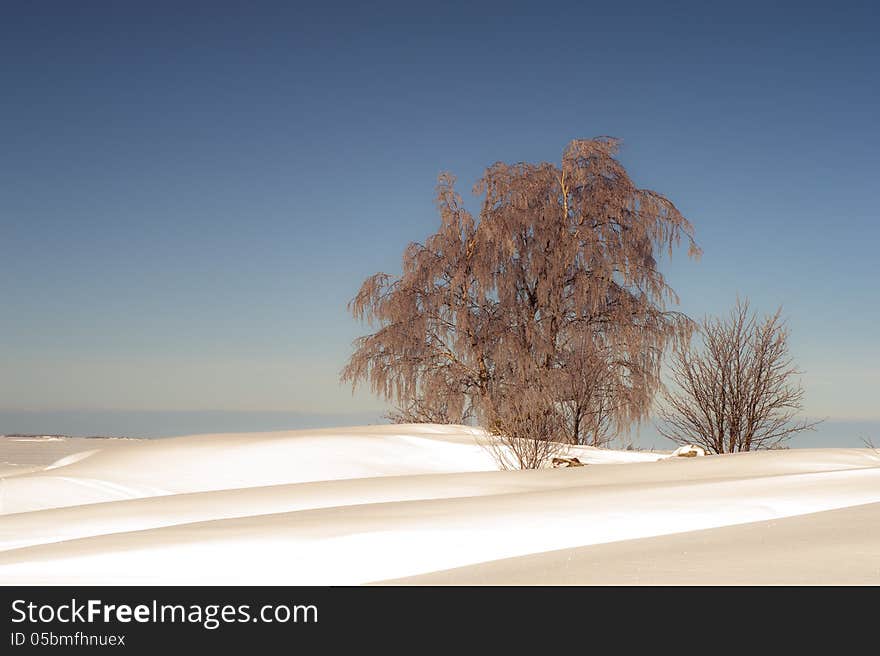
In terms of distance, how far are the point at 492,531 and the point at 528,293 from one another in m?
12.3

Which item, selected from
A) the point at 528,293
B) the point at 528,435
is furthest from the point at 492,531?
the point at 528,293

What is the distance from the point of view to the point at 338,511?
530 cm

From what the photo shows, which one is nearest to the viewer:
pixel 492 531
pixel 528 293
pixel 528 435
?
pixel 492 531

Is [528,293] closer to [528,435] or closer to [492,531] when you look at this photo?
[528,435]

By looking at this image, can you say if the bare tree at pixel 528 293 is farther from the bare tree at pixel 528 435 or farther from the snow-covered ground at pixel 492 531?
the snow-covered ground at pixel 492 531

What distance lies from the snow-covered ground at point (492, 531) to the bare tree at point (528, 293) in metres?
7.28

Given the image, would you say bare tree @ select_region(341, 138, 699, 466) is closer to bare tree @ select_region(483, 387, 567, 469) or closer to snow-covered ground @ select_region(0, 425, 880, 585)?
bare tree @ select_region(483, 387, 567, 469)

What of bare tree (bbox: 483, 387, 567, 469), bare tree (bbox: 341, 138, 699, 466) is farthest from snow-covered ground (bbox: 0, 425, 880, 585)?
bare tree (bbox: 341, 138, 699, 466)

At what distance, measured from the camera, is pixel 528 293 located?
16484 millimetres

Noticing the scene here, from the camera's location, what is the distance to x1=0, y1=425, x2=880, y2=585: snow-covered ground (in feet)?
11.1

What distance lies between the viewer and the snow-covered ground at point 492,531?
3387 mm

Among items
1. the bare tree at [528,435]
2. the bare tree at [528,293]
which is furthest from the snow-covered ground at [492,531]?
the bare tree at [528,293]
